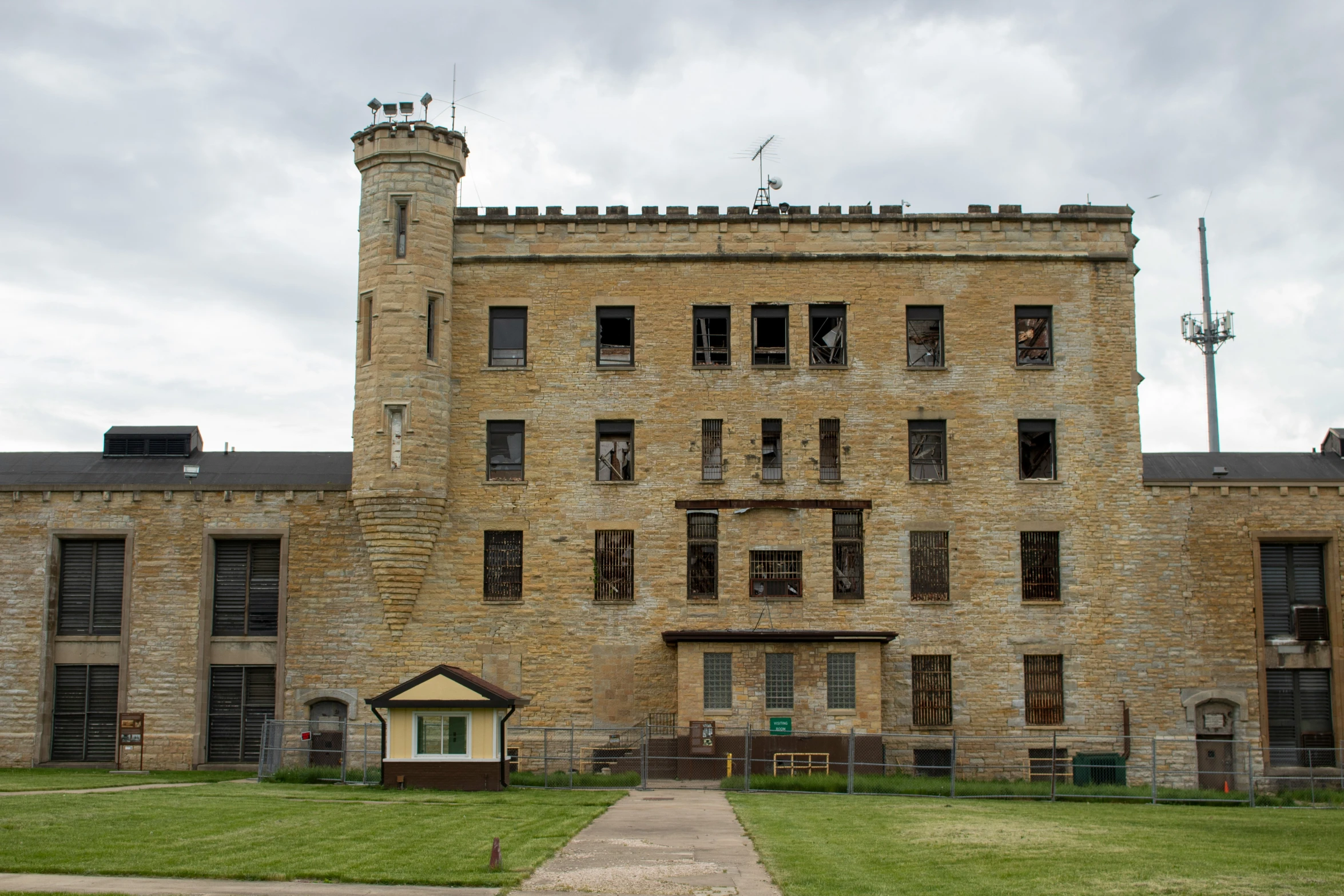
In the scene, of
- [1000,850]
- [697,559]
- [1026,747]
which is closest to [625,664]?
[697,559]

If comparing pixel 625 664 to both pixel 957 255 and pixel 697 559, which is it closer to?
pixel 697 559

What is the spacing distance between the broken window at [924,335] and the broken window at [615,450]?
26.8 ft

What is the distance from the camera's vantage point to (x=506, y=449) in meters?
36.6

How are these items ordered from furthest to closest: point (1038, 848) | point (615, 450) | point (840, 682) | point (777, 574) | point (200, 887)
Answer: point (615, 450) < point (777, 574) < point (840, 682) < point (1038, 848) < point (200, 887)

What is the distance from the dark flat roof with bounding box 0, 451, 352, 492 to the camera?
120ft

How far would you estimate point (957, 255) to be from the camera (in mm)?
36906

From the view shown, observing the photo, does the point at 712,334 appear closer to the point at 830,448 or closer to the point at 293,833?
the point at 830,448

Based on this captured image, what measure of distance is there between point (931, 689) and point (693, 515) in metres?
7.93

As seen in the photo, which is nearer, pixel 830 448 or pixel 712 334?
pixel 830 448

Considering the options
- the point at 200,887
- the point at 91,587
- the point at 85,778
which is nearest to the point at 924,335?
the point at 91,587

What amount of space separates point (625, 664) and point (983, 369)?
504 inches

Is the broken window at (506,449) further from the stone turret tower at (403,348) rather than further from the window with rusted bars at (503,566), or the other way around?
the window with rusted bars at (503,566)

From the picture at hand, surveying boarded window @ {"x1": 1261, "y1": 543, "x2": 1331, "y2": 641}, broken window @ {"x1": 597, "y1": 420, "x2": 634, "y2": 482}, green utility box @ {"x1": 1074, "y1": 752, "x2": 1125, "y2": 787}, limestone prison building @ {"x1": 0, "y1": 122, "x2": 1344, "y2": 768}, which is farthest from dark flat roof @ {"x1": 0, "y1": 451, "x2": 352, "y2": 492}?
boarded window @ {"x1": 1261, "y1": 543, "x2": 1331, "y2": 641}

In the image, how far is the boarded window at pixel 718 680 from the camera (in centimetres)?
3375
